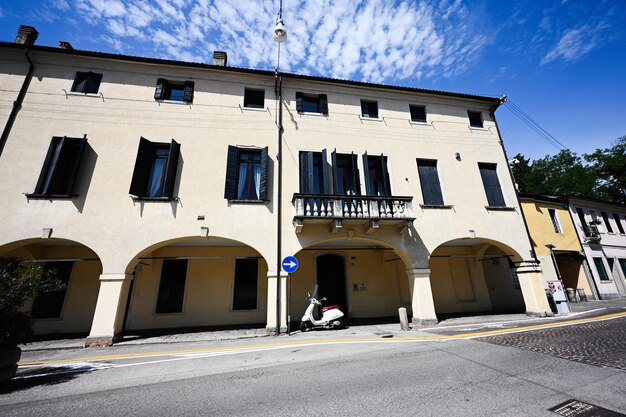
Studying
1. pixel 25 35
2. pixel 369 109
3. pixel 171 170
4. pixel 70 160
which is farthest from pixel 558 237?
pixel 25 35

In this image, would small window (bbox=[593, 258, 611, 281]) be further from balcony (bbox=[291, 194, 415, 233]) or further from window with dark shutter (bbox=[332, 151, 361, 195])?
window with dark shutter (bbox=[332, 151, 361, 195])

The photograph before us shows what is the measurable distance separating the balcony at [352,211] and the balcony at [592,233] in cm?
1672

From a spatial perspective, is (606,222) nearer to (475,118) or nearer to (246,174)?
(475,118)

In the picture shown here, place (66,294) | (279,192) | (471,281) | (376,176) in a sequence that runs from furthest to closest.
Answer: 1. (471,281)
2. (376,176)
3. (66,294)
4. (279,192)

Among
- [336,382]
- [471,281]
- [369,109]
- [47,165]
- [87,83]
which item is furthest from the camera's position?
[471,281]

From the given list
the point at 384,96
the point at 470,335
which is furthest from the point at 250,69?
the point at 470,335

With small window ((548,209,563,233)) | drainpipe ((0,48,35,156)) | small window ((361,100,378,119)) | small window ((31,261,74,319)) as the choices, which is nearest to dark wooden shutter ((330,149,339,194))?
small window ((361,100,378,119))

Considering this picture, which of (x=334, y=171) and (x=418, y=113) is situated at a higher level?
(x=418, y=113)

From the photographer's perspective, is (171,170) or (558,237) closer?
(171,170)

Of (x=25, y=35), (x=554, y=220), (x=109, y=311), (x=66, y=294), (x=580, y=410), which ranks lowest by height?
(x=580, y=410)

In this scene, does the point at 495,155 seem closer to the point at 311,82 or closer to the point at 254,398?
the point at 311,82

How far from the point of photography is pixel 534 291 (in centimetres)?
1123

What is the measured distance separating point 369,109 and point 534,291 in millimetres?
11361

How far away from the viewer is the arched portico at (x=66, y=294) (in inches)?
404
